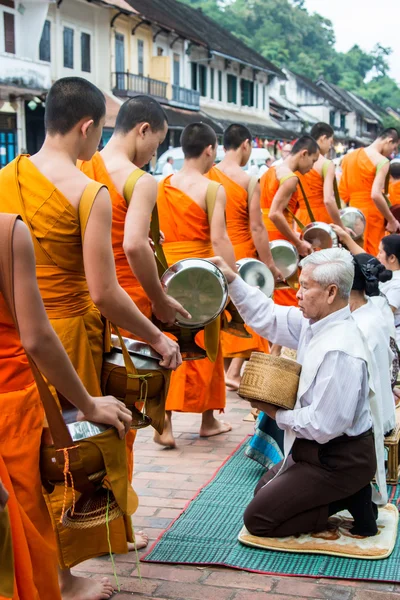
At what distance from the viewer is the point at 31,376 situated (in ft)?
8.49

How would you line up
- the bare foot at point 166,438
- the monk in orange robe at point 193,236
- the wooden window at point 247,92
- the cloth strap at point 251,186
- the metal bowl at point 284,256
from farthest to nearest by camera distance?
the wooden window at point 247,92 < the metal bowl at point 284,256 < the cloth strap at point 251,186 < the monk in orange robe at point 193,236 < the bare foot at point 166,438

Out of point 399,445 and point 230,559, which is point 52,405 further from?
point 399,445

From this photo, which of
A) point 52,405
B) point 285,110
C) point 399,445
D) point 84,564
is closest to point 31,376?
point 52,405

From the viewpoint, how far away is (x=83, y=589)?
329 cm

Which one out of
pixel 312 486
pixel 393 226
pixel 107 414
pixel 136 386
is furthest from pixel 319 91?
pixel 107 414

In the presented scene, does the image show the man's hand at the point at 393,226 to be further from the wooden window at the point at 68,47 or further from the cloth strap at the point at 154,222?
the wooden window at the point at 68,47

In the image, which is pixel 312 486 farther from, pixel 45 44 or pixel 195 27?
pixel 195 27

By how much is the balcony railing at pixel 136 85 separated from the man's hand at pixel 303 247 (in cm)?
2362

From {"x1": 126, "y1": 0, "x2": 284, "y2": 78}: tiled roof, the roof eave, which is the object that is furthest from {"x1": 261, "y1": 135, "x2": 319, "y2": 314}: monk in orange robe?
the roof eave

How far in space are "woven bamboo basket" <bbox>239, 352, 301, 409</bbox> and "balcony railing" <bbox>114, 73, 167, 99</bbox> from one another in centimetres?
2694

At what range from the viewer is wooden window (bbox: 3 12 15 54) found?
23906mm

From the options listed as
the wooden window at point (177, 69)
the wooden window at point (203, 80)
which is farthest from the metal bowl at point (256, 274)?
the wooden window at point (203, 80)

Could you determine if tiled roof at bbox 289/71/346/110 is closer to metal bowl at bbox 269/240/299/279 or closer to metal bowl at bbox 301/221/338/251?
metal bowl at bbox 301/221/338/251

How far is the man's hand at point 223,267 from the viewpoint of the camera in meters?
4.16
